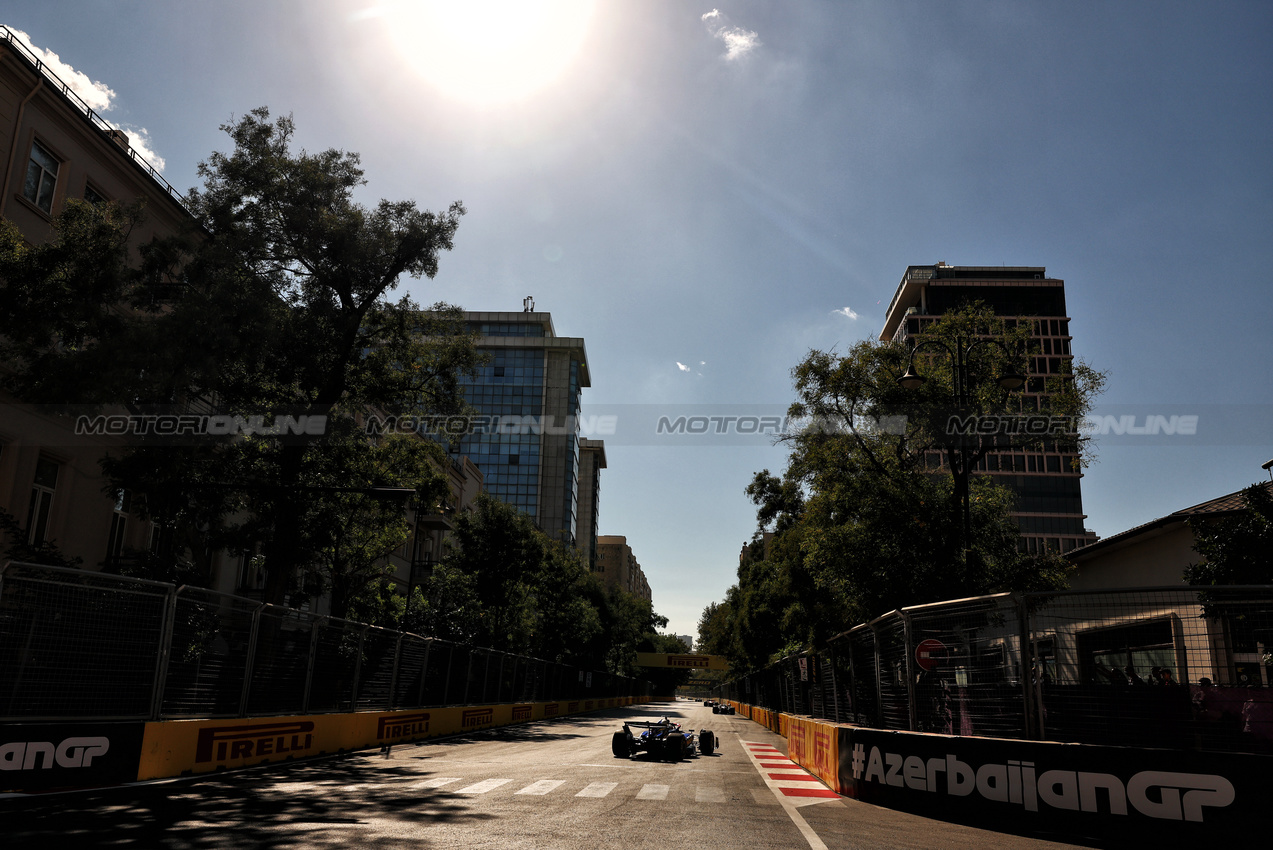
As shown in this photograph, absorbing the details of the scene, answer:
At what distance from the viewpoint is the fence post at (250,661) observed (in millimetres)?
13211

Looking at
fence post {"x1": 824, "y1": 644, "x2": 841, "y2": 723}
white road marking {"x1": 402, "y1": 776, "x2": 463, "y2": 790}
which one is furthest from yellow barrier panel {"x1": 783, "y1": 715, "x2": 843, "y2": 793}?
white road marking {"x1": 402, "y1": 776, "x2": 463, "y2": 790}

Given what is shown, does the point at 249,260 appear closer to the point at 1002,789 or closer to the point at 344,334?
the point at 344,334

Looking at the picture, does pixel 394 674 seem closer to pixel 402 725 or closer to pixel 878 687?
pixel 402 725

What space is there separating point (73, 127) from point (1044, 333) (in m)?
112

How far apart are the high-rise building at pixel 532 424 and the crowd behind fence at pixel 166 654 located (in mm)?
86985

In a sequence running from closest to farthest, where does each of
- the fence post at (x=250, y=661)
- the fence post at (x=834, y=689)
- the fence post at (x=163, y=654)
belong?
1. the fence post at (x=163, y=654)
2. the fence post at (x=250, y=661)
3. the fence post at (x=834, y=689)

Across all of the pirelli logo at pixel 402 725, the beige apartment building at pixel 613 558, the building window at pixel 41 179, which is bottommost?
the pirelli logo at pixel 402 725

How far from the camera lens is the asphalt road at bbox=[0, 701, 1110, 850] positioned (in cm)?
699

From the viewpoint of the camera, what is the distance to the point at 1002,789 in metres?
8.83

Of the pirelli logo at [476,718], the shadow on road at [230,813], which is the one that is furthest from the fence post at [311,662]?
the pirelli logo at [476,718]

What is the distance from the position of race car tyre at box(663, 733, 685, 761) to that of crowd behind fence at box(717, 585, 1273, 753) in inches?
334

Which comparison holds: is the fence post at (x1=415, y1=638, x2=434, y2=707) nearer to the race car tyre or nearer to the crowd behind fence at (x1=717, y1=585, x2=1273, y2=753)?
the race car tyre

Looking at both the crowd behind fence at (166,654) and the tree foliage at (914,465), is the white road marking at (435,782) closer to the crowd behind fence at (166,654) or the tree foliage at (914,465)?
the crowd behind fence at (166,654)

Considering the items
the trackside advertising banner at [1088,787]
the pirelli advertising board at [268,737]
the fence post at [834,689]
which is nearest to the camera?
the trackside advertising banner at [1088,787]
